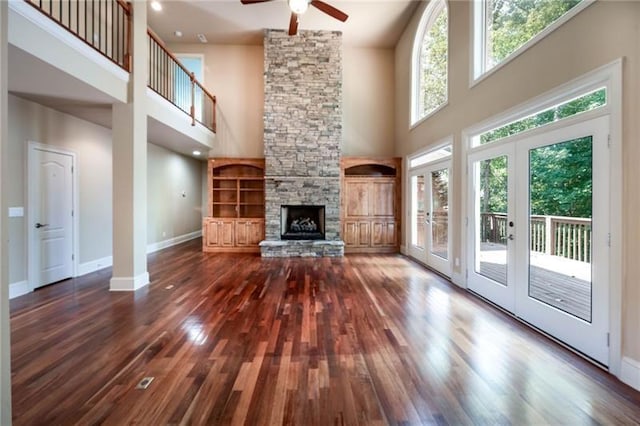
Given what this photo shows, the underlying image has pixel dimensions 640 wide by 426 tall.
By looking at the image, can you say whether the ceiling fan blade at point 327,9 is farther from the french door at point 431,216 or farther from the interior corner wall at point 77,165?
the interior corner wall at point 77,165

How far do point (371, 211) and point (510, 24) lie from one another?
15.4ft

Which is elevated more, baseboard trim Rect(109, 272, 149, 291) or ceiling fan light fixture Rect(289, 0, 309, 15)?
ceiling fan light fixture Rect(289, 0, 309, 15)

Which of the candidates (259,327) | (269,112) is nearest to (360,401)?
(259,327)

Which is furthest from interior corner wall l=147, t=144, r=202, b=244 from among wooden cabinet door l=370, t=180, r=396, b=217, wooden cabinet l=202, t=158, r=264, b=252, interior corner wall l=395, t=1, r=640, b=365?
interior corner wall l=395, t=1, r=640, b=365

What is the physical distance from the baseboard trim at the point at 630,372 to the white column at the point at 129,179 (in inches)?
209

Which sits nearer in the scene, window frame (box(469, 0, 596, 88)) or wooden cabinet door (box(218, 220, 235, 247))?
window frame (box(469, 0, 596, 88))

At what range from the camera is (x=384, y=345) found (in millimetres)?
2539

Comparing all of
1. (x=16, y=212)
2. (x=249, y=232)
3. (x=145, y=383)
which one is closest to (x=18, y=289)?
Result: (x=16, y=212)

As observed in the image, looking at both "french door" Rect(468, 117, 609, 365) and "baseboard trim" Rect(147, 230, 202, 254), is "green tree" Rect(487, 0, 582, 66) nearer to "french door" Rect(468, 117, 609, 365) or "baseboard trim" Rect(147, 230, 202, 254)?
"french door" Rect(468, 117, 609, 365)

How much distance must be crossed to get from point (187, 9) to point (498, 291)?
26.6 feet

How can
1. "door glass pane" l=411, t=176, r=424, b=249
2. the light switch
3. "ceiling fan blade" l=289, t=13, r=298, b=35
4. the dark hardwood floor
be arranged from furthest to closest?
"door glass pane" l=411, t=176, r=424, b=249 → "ceiling fan blade" l=289, t=13, r=298, b=35 → the light switch → the dark hardwood floor

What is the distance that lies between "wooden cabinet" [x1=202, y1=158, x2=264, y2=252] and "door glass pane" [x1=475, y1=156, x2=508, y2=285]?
5.14m

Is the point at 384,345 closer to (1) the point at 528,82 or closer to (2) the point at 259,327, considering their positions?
(2) the point at 259,327

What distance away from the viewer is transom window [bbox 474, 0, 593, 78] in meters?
2.66
